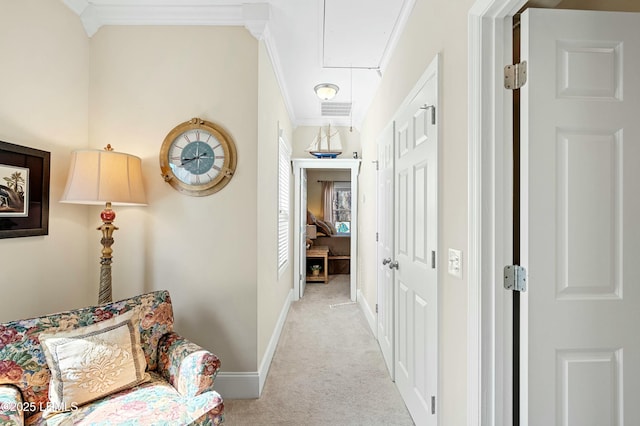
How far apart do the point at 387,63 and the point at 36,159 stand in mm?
2631

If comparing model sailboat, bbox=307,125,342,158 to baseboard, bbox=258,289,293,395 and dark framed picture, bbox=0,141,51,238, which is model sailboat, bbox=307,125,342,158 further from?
dark framed picture, bbox=0,141,51,238

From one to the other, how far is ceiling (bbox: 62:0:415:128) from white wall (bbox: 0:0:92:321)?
0.32 metres

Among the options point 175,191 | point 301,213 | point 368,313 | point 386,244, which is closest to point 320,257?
point 301,213

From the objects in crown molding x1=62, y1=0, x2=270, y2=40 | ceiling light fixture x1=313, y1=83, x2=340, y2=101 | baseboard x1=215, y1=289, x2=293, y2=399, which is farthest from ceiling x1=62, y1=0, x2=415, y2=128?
baseboard x1=215, y1=289, x2=293, y2=399

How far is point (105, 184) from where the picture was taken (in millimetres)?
Answer: 1841

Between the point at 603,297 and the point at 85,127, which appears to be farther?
the point at 85,127

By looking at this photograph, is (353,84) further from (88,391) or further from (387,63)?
(88,391)

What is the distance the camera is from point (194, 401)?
1446 millimetres

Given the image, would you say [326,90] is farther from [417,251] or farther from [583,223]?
[583,223]

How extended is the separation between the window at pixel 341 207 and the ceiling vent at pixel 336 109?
276cm

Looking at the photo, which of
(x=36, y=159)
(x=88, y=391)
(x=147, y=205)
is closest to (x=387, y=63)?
(x=147, y=205)

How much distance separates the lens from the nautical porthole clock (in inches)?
88.1

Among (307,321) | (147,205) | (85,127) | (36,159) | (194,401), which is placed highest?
(85,127)

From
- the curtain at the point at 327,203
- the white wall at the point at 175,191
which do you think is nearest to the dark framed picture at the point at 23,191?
the white wall at the point at 175,191
